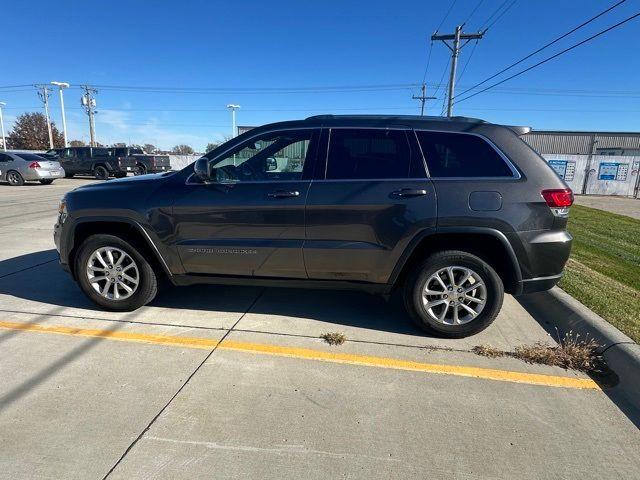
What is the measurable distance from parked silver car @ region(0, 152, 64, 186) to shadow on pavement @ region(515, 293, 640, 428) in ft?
69.6

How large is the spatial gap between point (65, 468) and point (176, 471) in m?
0.59

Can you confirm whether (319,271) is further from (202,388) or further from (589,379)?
(589,379)

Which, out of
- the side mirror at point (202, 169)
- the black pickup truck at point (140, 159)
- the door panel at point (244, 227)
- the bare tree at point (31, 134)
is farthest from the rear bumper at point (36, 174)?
the bare tree at point (31, 134)

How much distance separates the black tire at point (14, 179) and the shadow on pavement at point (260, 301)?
17305 mm

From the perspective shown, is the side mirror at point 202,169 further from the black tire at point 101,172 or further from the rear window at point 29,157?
the black tire at point 101,172

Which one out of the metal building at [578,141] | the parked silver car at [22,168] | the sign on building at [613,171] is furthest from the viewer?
the metal building at [578,141]

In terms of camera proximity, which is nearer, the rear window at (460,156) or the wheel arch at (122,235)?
the rear window at (460,156)

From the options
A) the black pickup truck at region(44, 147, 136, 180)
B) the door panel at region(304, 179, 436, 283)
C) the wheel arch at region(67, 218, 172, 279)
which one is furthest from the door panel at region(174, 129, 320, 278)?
the black pickup truck at region(44, 147, 136, 180)

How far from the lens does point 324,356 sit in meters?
3.29

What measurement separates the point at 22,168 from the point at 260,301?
775 inches

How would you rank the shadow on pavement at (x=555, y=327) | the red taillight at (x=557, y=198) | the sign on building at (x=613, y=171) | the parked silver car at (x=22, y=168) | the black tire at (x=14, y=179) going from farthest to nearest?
the sign on building at (x=613, y=171), the black tire at (x=14, y=179), the parked silver car at (x=22, y=168), the red taillight at (x=557, y=198), the shadow on pavement at (x=555, y=327)

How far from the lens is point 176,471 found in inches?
82.4

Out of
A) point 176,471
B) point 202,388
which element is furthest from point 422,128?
point 176,471

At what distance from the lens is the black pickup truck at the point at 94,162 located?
76.6ft
